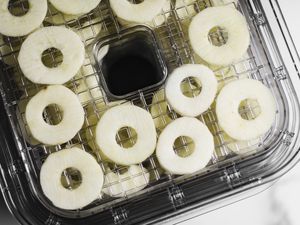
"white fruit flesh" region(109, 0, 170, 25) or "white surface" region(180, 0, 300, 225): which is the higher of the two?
"white fruit flesh" region(109, 0, 170, 25)

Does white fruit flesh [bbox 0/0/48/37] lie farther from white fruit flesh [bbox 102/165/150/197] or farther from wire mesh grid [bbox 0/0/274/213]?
white fruit flesh [bbox 102/165/150/197]

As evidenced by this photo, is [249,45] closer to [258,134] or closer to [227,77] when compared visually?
[227,77]

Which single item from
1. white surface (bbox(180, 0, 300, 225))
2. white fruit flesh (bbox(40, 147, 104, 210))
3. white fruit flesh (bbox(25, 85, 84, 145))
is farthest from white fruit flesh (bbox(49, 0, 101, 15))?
white surface (bbox(180, 0, 300, 225))

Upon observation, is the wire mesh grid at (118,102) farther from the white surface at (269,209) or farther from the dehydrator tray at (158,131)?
the white surface at (269,209)

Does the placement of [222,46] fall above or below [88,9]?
below

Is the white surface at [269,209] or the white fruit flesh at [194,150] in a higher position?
the white fruit flesh at [194,150]

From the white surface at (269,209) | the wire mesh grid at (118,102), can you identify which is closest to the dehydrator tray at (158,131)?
the wire mesh grid at (118,102)

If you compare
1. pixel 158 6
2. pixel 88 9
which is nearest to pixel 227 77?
pixel 158 6
